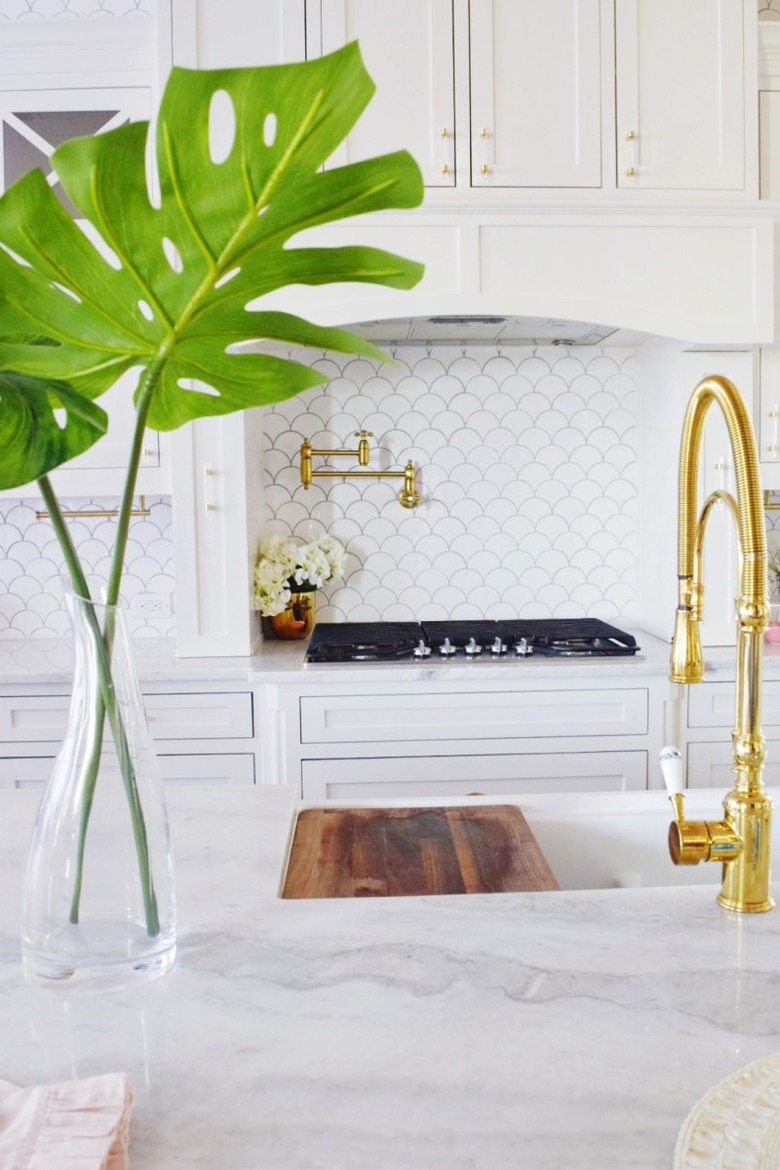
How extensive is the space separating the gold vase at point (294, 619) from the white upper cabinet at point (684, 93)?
149 centimetres

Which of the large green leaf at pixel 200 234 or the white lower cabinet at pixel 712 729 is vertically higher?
the large green leaf at pixel 200 234

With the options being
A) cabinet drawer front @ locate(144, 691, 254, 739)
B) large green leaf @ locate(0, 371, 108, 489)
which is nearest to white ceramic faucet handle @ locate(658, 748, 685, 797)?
large green leaf @ locate(0, 371, 108, 489)

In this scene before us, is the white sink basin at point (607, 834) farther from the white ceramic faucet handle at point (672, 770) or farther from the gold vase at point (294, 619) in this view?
the gold vase at point (294, 619)

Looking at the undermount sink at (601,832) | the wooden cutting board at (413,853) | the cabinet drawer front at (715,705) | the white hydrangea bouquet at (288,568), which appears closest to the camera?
the wooden cutting board at (413,853)

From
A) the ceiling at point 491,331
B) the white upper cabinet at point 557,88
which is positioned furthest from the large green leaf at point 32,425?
the white upper cabinet at point 557,88

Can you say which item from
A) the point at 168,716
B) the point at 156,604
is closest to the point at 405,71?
the point at 156,604

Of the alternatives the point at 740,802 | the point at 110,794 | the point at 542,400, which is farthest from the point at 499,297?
the point at 110,794

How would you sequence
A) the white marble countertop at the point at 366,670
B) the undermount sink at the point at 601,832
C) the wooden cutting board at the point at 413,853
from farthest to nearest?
the white marble countertop at the point at 366,670, the undermount sink at the point at 601,832, the wooden cutting board at the point at 413,853

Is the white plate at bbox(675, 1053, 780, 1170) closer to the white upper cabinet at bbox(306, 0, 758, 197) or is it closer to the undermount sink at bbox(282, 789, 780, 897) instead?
the undermount sink at bbox(282, 789, 780, 897)

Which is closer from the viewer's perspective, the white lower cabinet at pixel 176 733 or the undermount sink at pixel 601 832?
the undermount sink at pixel 601 832

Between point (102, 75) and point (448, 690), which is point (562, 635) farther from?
point (102, 75)

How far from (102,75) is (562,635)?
6.68 feet

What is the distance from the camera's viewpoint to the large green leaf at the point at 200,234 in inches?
23.4

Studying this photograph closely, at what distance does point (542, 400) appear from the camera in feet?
10.2
